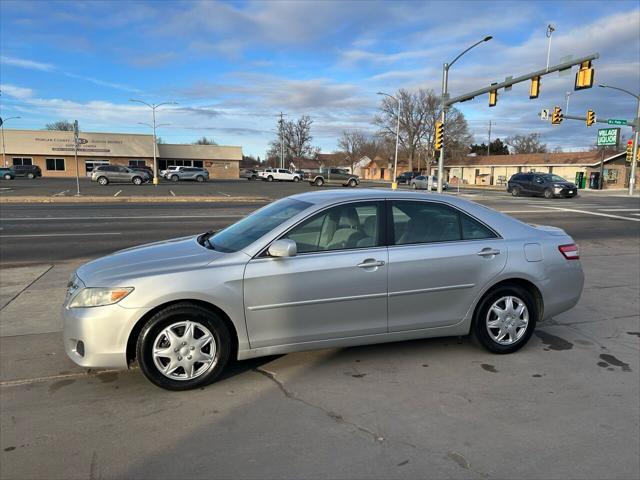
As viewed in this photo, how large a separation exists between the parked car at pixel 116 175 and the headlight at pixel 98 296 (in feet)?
144

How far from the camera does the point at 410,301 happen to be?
4055mm

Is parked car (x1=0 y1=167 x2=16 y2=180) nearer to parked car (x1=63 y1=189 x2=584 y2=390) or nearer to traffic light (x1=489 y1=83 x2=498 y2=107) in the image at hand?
traffic light (x1=489 y1=83 x2=498 y2=107)

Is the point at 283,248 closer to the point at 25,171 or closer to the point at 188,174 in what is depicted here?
the point at 188,174

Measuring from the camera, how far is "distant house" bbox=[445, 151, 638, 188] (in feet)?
182

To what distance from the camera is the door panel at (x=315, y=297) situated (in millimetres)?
3670

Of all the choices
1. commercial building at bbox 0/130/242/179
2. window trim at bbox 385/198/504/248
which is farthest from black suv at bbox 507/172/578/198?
commercial building at bbox 0/130/242/179

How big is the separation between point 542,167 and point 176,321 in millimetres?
66471

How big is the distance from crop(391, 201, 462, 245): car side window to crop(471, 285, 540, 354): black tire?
0.61 meters

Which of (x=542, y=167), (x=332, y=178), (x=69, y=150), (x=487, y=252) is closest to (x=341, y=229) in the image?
(x=487, y=252)

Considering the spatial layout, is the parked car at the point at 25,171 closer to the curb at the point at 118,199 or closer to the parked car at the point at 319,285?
the curb at the point at 118,199

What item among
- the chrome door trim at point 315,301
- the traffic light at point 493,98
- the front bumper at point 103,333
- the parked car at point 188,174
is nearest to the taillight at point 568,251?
the chrome door trim at point 315,301

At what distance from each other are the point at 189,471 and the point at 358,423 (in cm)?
111

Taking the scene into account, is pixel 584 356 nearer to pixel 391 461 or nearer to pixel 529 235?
pixel 529 235

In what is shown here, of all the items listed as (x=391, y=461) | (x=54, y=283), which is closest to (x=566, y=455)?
(x=391, y=461)
